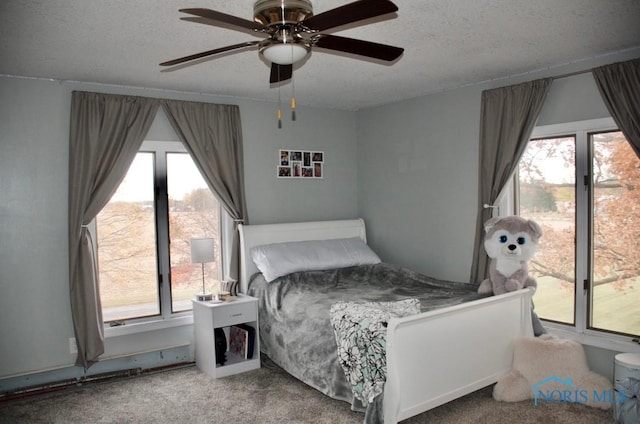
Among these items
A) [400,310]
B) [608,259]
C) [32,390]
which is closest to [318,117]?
→ [400,310]

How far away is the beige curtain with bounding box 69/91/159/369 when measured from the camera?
3.80 m

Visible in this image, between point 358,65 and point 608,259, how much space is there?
93.5 inches

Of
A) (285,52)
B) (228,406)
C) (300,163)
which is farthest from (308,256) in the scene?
(285,52)

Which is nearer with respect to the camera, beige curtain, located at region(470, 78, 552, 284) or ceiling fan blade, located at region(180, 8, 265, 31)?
ceiling fan blade, located at region(180, 8, 265, 31)

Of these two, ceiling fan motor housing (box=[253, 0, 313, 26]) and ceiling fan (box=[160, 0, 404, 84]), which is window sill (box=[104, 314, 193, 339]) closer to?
ceiling fan (box=[160, 0, 404, 84])

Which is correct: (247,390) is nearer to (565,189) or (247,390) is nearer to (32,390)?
(32,390)

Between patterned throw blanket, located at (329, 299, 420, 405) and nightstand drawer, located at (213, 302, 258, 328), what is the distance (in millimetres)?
1108

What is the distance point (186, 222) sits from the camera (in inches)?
175

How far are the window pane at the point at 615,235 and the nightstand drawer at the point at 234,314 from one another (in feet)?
8.93

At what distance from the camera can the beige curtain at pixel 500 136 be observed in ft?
12.4

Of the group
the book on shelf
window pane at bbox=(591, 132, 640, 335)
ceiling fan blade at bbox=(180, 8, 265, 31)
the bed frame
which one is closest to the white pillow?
the book on shelf

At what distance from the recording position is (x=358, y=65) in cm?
362

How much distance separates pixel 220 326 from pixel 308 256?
105 centimetres

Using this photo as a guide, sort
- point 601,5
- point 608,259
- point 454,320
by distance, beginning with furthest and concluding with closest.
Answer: point 608,259 < point 454,320 < point 601,5
